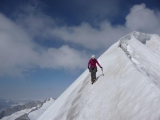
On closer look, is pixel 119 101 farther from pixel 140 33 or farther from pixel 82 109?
Answer: pixel 140 33

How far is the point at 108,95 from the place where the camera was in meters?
9.58

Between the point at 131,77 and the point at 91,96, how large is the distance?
11.8 ft

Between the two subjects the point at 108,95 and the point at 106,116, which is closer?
the point at 106,116

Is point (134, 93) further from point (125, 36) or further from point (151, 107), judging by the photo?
point (125, 36)

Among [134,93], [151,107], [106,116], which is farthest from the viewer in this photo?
[106,116]

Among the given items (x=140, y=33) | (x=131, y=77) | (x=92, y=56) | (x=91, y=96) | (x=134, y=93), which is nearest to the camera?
(x=134, y=93)

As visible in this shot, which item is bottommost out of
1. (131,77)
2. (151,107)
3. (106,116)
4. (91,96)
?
(151,107)

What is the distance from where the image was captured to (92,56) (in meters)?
13.4

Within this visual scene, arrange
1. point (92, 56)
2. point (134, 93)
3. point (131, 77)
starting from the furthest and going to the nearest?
point (92, 56), point (131, 77), point (134, 93)

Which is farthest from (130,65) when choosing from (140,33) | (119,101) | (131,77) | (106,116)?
(140,33)

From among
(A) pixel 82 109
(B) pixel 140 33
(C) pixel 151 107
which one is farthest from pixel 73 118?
(B) pixel 140 33

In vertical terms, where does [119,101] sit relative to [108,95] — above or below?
below

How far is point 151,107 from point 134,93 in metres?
1.73

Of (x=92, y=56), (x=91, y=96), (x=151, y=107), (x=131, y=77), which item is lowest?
(x=151, y=107)
